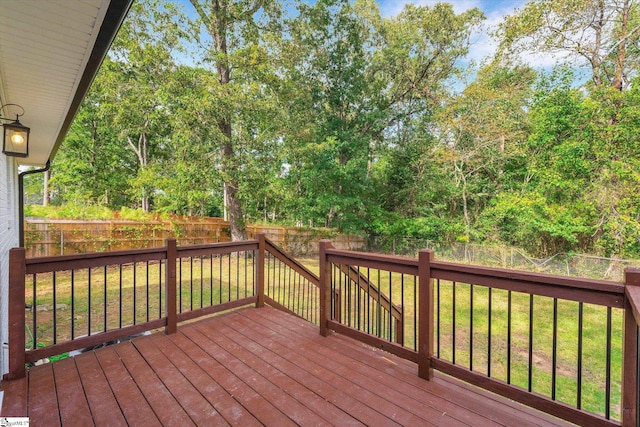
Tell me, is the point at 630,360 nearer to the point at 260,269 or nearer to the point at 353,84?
the point at 260,269

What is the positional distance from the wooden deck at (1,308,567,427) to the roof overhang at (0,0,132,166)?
225cm

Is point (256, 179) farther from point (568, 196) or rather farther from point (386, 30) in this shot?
point (568, 196)

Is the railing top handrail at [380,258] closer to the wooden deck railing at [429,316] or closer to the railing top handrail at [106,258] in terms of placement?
the wooden deck railing at [429,316]

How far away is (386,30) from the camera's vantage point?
499 inches

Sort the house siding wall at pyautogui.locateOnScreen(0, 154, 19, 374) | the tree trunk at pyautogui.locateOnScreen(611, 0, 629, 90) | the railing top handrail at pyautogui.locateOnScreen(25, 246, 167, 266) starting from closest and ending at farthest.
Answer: the railing top handrail at pyautogui.locateOnScreen(25, 246, 167, 266) → the house siding wall at pyautogui.locateOnScreen(0, 154, 19, 374) → the tree trunk at pyautogui.locateOnScreen(611, 0, 629, 90)

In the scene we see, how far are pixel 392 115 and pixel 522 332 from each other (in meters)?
9.92

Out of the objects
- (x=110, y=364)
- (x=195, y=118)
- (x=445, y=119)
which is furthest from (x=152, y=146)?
(x=110, y=364)

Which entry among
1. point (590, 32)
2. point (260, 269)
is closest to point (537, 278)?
point (260, 269)

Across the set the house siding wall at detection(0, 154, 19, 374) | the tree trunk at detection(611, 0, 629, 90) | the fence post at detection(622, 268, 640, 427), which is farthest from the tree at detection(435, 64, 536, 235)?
the house siding wall at detection(0, 154, 19, 374)

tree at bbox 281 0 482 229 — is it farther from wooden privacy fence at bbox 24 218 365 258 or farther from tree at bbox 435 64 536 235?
tree at bbox 435 64 536 235

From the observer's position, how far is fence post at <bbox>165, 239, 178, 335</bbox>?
2.88m

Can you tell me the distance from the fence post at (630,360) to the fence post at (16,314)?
370 cm

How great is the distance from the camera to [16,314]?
6.82ft

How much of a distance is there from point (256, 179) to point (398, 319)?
717 centimetres
